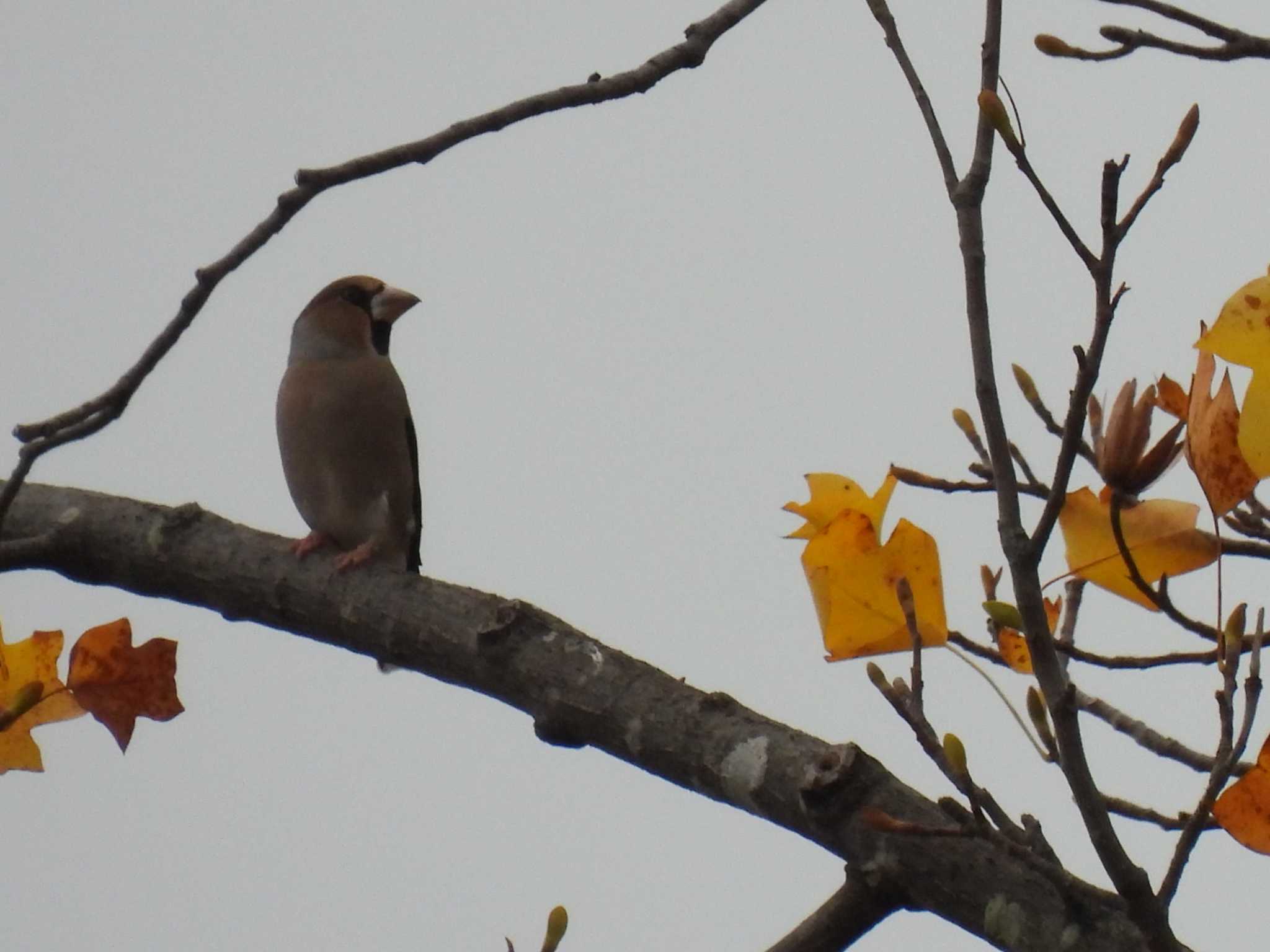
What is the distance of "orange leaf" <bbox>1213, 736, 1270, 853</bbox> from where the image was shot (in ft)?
3.90

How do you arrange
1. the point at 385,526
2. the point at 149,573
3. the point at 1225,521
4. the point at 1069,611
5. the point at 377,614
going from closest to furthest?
the point at 1225,521 < the point at 1069,611 < the point at 377,614 < the point at 149,573 < the point at 385,526

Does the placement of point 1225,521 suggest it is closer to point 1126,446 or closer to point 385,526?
point 1126,446

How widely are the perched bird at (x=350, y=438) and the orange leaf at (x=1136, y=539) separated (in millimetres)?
2462

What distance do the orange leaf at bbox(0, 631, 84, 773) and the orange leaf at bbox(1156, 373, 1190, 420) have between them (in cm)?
122

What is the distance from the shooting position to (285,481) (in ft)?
13.4

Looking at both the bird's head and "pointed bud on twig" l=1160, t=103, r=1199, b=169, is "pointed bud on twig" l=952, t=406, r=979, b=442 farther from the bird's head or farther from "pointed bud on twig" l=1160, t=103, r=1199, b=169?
the bird's head

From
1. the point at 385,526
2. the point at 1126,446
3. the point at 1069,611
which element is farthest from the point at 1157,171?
the point at 385,526

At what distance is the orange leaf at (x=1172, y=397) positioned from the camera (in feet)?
4.83

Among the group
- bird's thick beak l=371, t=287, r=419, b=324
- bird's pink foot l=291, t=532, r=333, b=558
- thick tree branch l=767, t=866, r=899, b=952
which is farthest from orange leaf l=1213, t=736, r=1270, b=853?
bird's thick beak l=371, t=287, r=419, b=324

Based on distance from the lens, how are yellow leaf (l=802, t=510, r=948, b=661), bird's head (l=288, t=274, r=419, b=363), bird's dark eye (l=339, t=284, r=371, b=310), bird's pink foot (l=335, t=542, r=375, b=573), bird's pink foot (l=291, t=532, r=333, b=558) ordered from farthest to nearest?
bird's dark eye (l=339, t=284, r=371, b=310) < bird's head (l=288, t=274, r=419, b=363) < bird's pink foot (l=291, t=532, r=333, b=558) < bird's pink foot (l=335, t=542, r=375, b=573) < yellow leaf (l=802, t=510, r=948, b=661)

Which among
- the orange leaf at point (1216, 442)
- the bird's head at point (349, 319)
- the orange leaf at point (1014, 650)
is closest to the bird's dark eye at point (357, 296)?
the bird's head at point (349, 319)

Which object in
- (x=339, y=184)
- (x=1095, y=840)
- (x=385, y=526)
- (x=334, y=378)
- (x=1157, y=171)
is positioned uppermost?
(x=334, y=378)

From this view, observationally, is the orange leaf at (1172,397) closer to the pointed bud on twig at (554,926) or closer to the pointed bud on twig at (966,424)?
the pointed bud on twig at (966,424)

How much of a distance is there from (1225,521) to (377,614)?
1185 mm
